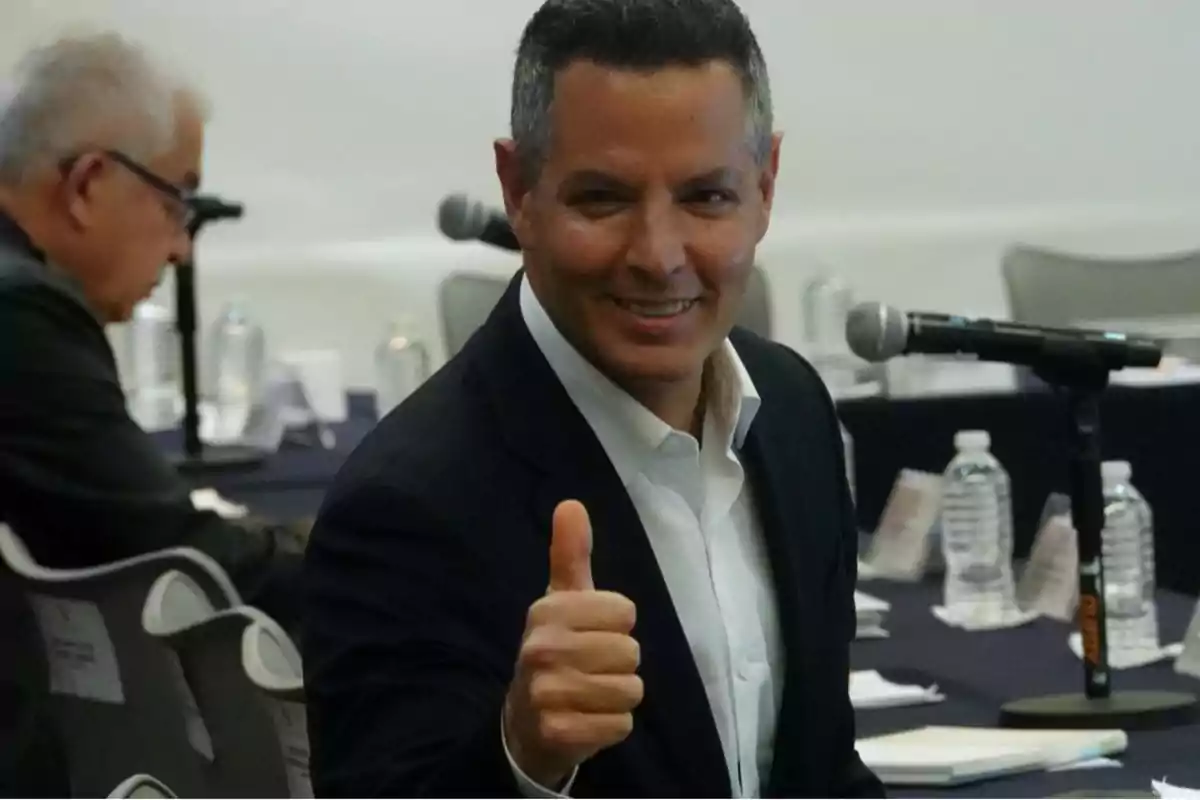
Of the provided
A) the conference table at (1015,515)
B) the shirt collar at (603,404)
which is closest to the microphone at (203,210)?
the conference table at (1015,515)

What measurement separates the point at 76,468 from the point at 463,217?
0.71 metres

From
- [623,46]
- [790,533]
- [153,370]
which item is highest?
[623,46]

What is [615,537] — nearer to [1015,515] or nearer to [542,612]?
[542,612]

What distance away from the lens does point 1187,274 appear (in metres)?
4.73

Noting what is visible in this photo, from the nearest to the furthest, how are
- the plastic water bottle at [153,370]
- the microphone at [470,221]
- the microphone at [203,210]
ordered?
the microphone at [470,221] → the microphone at [203,210] → the plastic water bottle at [153,370]

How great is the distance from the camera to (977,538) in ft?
7.57

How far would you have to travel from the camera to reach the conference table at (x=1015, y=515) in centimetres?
162

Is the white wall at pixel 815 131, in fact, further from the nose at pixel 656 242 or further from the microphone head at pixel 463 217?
the nose at pixel 656 242

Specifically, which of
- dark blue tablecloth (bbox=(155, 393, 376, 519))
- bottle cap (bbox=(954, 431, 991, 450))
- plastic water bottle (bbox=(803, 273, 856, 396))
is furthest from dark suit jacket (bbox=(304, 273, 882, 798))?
plastic water bottle (bbox=(803, 273, 856, 396))

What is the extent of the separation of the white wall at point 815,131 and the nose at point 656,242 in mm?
4090

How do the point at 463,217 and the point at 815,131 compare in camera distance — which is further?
the point at 815,131

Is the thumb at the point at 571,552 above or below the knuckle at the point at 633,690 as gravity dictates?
above

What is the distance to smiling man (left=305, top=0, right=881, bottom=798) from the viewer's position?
3.66ft

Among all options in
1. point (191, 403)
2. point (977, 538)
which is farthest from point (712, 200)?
point (191, 403)
